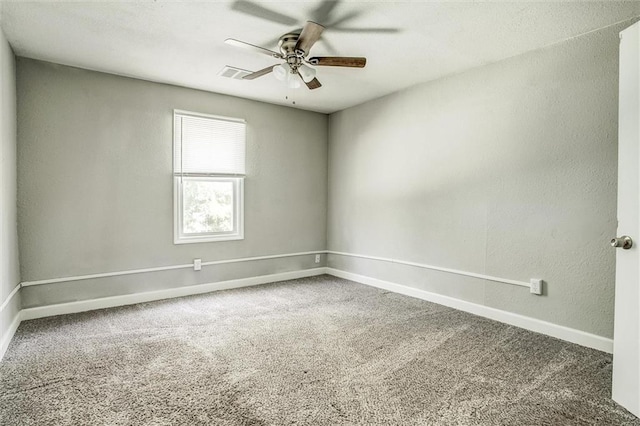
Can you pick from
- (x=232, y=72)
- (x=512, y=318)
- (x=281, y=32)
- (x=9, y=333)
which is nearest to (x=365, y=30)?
(x=281, y=32)

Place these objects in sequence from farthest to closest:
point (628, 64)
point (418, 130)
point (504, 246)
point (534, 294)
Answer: point (418, 130) < point (504, 246) < point (534, 294) < point (628, 64)

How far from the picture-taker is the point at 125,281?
3.81 meters

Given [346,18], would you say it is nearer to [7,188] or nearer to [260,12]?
[260,12]

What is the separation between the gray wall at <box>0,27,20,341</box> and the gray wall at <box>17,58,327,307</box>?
6.0 inches

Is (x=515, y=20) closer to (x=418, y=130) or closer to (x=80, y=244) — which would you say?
(x=418, y=130)

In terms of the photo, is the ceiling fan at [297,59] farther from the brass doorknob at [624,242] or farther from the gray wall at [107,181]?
the brass doorknob at [624,242]

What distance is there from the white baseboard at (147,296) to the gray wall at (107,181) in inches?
2.6

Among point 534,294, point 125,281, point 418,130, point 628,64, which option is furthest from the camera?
point 418,130

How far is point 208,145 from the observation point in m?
4.34

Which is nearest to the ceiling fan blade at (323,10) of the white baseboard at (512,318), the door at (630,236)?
the door at (630,236)

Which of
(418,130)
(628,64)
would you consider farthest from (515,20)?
(418,130)

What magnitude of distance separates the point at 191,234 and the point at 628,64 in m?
4.14

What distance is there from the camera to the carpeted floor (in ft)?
6.09

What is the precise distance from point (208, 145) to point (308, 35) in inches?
91.2
